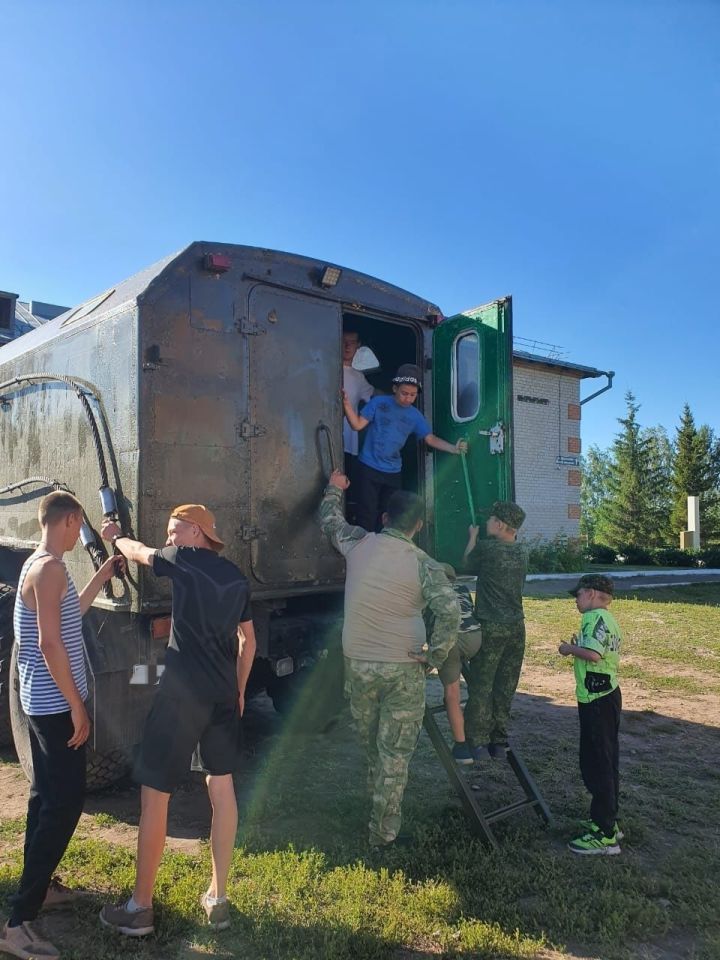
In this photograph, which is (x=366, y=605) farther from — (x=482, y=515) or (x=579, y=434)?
(x=579, y=434)

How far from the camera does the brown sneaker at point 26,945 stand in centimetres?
285

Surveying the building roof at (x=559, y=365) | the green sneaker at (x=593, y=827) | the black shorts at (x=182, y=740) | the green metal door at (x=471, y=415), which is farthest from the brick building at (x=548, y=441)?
the black shorts at (x=182, y=740)

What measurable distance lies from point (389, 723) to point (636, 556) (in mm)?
25516

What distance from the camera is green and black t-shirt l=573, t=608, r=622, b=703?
3.88m

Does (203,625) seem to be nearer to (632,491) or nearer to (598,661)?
(598,661)

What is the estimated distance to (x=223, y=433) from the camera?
4.36m

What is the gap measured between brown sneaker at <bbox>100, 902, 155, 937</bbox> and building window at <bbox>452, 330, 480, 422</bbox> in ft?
12.1

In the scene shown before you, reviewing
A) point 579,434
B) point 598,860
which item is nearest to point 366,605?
point 598,860

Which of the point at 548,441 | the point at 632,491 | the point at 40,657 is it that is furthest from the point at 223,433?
the point at 632,491

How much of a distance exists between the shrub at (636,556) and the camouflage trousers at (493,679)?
78.9 feet

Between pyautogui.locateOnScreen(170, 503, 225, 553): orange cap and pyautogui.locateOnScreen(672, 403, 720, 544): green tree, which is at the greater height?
pyautogui.locateOnScreen(672, 403, 720, 544): green tree

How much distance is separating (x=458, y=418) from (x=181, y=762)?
10.8 ft

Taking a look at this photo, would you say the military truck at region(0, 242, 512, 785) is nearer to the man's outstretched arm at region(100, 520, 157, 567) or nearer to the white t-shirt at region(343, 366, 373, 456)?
the man's outstretched arm at region(100, 520, 157, 567)

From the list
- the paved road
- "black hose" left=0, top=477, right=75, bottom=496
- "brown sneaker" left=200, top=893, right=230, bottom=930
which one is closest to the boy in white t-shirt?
"black hose" left=0, top=477, right=75, bottom=496
